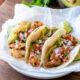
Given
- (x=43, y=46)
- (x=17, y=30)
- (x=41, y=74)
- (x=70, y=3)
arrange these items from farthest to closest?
(x=70, y=3)
(x=17, y=30)
(x=43, y=46)
(x=41, y=74)

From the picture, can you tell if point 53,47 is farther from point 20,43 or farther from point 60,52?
point 20,43

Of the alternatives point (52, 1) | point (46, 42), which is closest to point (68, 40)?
point (46, 42)

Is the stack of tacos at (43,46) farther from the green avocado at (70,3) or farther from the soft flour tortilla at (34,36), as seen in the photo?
the green avocado at (70,3)

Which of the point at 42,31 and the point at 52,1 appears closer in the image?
the point at 42,31

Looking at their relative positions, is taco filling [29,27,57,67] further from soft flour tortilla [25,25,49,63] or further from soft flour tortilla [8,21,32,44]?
soft flour tortilla [8,21,32,44]

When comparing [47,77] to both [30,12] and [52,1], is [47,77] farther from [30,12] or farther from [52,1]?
[52,1]

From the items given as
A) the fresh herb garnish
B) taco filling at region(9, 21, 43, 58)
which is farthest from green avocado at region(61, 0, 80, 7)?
taco filling at region(9, 21, 43, 58)

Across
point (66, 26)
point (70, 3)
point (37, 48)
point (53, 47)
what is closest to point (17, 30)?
point (37, 48)

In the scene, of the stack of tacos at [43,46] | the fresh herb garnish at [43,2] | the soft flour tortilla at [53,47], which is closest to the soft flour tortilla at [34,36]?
the stack of tacos at [43,46]
